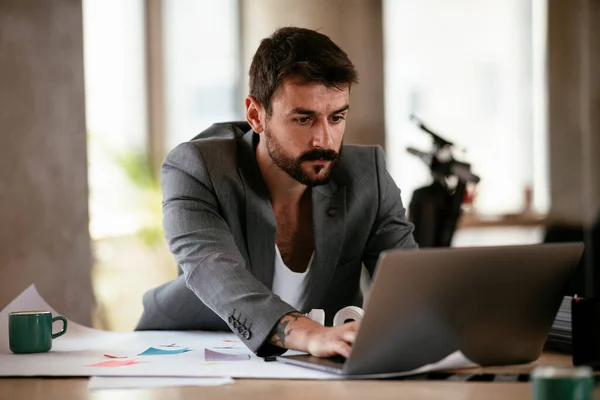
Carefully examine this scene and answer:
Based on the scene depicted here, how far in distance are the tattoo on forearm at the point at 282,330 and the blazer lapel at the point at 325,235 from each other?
1.83 ft

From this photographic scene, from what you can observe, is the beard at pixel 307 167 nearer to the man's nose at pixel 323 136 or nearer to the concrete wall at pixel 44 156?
the man's nose at pixel 323 136

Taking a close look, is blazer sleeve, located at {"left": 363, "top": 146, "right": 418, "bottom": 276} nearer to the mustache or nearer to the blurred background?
the mustache

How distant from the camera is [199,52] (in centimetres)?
636

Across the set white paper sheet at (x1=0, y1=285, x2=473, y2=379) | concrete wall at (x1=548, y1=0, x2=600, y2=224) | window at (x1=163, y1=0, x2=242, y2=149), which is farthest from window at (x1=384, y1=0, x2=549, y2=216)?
white paper sheet at (x1=0, y1=285, x2=473, y2=379)

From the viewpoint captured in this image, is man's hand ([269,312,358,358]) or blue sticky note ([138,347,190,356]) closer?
man's hand ([269,312,358,358])

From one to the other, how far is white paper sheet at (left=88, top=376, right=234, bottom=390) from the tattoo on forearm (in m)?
0.24

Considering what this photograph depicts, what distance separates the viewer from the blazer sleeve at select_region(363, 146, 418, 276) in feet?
7.81

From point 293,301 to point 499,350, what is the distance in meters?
0.81

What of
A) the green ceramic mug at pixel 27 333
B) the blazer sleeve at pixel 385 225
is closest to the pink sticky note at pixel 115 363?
the green ceramic mug at pixel 27 333

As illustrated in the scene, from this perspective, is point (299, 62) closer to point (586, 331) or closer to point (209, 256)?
point (209, 256)

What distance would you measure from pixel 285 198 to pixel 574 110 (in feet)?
15.1

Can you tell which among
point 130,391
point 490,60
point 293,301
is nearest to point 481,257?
point 130,391

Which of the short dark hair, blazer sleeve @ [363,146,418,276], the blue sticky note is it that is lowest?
the blue sticky note

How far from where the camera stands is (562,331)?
176 centimetres
